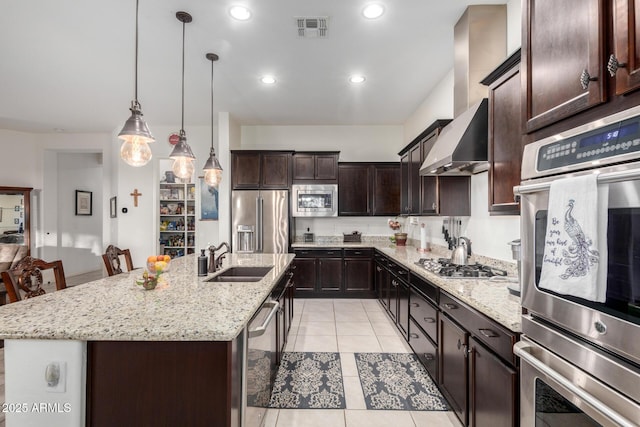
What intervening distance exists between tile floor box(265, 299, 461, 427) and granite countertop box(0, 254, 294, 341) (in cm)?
100

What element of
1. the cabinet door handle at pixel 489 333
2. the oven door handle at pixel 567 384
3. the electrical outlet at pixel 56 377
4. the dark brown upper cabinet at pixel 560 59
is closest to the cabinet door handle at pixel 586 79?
the dark brown upper cabinet at pixel 560 59

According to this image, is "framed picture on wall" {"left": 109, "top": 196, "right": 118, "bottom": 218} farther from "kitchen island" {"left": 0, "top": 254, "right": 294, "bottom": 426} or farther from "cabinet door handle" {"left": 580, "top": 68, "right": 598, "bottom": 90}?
"cabinet door handle" {"left": 580, "top": 68, "right": 598, "bottom": 90}

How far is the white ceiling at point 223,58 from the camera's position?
8.32 feet

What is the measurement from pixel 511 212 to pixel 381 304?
296 centimetres

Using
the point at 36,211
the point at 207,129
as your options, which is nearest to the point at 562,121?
the point at 207,129

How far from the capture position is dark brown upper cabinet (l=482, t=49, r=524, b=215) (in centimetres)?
173

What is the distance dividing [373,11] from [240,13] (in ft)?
3.73

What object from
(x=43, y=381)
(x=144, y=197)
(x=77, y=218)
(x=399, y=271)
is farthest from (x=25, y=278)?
(x=77, y=218)

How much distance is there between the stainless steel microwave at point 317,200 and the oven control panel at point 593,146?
4.11m

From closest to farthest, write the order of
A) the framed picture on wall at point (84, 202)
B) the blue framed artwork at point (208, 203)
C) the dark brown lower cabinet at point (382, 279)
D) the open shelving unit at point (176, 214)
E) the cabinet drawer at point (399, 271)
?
the cabinet drawer at point (399, 271) < the dark brown lower cabinet at point (382, 279) < the blue framed artwork at point (208, 203) < the open shelving unit at point (176, 214) < the framed picture on wall at point (84, 202)

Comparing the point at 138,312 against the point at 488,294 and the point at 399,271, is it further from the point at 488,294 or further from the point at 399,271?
the point at 399,271

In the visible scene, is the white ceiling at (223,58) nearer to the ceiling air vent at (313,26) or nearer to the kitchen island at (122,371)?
the ceiling air vent at (313,26)

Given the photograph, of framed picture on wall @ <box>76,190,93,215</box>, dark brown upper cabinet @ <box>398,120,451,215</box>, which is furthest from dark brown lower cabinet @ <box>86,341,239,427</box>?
framed picture on wall @ <box>76,190,93,215</box>

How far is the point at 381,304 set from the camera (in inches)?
174
